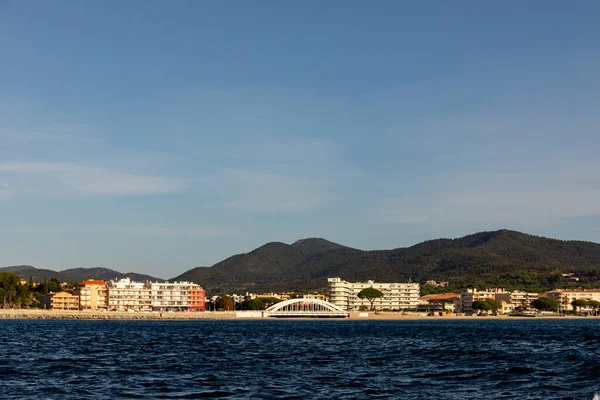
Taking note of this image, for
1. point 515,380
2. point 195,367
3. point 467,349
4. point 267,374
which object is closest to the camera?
point 515,380

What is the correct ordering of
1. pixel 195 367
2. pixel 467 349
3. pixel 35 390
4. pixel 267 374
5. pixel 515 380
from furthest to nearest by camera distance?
pixel 467 349, pixel 195 367, pixel 267 374, pixel 515 380, pixel 35 390

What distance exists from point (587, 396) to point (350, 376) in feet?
40.7

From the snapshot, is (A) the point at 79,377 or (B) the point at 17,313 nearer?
(A) the point at 79,377

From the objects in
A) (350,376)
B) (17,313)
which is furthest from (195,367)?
(17,313)

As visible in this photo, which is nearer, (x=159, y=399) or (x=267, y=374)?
(x=159, y=399)

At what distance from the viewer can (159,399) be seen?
32281mm

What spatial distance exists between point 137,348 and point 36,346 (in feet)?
29.6

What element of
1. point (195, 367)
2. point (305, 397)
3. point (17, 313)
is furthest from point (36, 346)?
point (17, 313)

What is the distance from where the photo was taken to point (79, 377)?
132 ft

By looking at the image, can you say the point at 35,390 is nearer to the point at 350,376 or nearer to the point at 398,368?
the point at 350,376

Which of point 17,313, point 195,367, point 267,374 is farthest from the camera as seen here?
point 17,313

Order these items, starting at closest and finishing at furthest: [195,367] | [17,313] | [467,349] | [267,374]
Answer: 1. [267,374]
2. [195,367]
3. [467,349]
4. [17,313]

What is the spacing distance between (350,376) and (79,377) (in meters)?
14.1

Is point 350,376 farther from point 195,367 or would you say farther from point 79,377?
point 79,377
